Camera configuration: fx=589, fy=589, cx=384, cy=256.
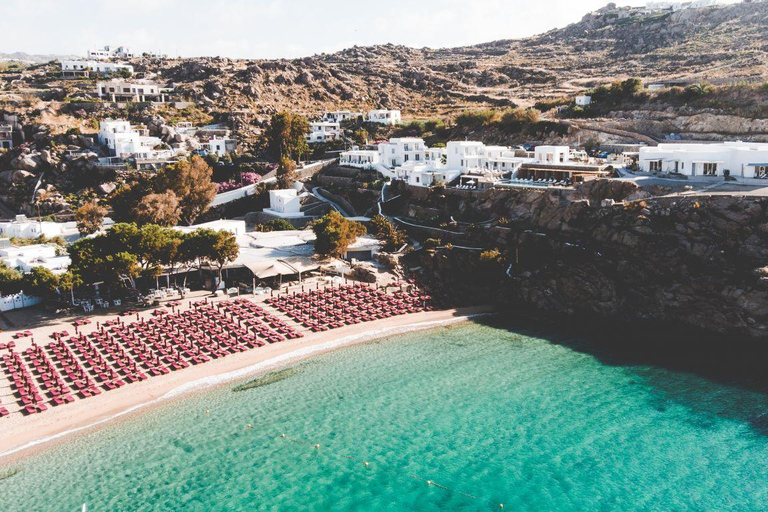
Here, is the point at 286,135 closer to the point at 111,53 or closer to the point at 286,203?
the point at 286,203

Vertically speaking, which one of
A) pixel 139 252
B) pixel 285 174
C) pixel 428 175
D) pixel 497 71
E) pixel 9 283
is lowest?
pixel 9 283

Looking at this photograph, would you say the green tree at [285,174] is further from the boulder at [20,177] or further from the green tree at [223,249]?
the boulder at [20,177]

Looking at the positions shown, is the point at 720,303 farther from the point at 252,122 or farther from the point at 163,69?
the point at 163,69

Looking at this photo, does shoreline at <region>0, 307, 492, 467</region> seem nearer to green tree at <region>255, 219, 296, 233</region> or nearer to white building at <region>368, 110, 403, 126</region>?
green tree at <region>255, 219, 296, 233</region>

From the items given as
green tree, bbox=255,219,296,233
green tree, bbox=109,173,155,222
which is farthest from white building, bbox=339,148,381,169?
green tree, bbox=109,173,155,222

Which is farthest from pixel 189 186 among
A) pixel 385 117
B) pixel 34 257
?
pixel 385 117

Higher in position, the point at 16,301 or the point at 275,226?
the point at 275,226
